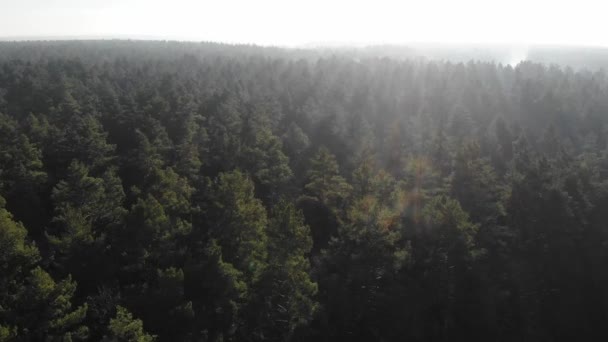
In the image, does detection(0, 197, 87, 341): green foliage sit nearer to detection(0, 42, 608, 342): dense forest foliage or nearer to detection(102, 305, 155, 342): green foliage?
detection(0, 42, 608, 342): dense forest foliage

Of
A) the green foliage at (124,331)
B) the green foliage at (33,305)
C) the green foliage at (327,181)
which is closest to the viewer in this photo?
the green foliage at (124,331)

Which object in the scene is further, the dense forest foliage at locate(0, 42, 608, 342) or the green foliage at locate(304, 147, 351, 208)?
the green foliage at locate(304, 147, 351, 208)

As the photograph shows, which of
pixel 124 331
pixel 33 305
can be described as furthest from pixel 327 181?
pixel 33 305

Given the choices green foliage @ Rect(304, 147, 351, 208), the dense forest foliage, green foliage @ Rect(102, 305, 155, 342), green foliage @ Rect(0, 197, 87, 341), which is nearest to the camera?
green foliage @ Rect(102, 305, 155, 342)

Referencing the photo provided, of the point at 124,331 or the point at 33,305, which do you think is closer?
the point at 124,331

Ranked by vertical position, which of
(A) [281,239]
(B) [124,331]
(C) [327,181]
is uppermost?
(C) [327,181]

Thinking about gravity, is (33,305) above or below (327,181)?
below

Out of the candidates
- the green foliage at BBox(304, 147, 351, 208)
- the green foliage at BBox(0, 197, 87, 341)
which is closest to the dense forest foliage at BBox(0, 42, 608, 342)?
the green foliage at BBox(0, 197, 87, 341)

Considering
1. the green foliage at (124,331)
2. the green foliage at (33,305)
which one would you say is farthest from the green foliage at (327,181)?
the green foliage at (33,305)

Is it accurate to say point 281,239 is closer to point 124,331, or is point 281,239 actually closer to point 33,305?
point 124,331

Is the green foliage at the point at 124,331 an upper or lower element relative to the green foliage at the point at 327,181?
lower

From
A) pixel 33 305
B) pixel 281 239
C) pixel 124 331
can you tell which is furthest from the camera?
pixel 281 239

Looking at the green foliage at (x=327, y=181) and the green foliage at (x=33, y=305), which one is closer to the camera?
the green foliage at (x=33, y=305)

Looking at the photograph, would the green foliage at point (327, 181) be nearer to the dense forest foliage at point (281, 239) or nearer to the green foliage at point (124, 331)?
the dense forest foliage at point (281, 239)
